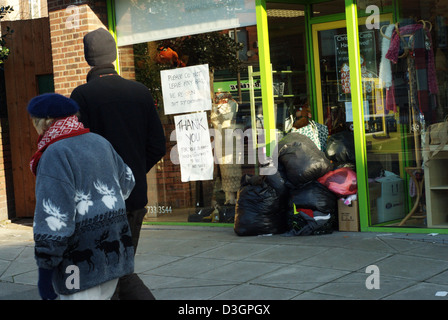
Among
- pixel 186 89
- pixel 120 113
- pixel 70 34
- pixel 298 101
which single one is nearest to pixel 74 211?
pixel 120 113

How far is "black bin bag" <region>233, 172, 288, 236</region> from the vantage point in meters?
7.49

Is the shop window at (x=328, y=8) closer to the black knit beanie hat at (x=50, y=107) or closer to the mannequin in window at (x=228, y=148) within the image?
the mannequin in window at (x=228, y=148)

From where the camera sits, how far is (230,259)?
21.4 feet

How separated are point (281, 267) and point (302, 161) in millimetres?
1772

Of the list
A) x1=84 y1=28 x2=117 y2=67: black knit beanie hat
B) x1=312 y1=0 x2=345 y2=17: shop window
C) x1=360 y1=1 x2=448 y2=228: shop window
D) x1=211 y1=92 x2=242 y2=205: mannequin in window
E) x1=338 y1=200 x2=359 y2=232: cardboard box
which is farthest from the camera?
x1=211 y1=92 x2=242 y2=205: mannequin in window

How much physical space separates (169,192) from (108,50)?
469 centimetres

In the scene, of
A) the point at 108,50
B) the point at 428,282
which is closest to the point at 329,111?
the point at 428,282

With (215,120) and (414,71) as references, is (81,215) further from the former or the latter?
(215,120)

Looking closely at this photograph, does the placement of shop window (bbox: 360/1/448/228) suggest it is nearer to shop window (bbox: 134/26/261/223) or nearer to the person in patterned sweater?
shop window (bbox: 134/26/261/223)

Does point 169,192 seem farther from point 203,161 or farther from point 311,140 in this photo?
point 311,140

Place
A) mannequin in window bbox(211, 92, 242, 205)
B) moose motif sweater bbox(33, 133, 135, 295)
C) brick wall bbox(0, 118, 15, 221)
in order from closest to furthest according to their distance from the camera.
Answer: moose motif sweater bbox(33, 133, 135, 295) → mannequin in window bbox(211, 92, 242, 205) → brick wall bbox(0, 118, 15, 221)

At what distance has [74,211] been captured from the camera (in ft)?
10.9

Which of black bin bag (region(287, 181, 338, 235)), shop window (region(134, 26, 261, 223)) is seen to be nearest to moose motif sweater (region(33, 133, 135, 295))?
black bin bag (region(287, 181, 338, 235))

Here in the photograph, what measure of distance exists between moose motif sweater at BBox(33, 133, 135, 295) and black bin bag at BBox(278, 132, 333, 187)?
4029 millimetres
